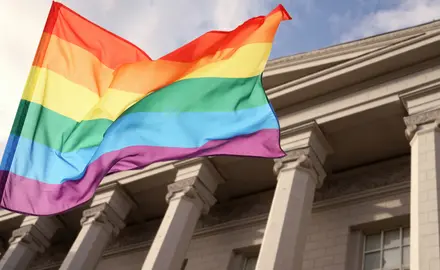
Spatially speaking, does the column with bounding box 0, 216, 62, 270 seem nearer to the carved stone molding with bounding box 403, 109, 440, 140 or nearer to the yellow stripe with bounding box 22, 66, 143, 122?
the yellow stripe with bounding box 22, 66, 143, 122

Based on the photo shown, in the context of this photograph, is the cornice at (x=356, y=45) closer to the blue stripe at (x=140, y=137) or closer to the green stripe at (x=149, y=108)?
the green stripe at (x=149, y=108)

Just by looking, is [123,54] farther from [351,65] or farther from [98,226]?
[98,226]

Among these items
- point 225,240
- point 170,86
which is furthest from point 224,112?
point 225,240

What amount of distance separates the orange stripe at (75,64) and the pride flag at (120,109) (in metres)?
0.02

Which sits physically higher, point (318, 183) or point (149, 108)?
point (318, 183)

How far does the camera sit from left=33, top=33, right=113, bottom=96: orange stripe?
549 inches

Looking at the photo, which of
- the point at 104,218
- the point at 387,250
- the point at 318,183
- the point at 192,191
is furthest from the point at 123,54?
the point at 387,250

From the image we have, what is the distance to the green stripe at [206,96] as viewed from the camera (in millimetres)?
11594

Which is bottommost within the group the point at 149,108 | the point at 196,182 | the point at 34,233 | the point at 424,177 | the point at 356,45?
the point at 424,177

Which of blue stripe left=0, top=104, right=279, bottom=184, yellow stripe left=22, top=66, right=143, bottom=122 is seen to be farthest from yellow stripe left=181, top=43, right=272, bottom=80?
yellow stripe left=22, top=66, right=143, bottom=122

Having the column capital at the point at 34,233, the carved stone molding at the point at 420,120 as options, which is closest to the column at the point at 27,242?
the column capital at the point at 34,233

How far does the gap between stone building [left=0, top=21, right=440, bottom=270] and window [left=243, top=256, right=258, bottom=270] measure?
67 mm

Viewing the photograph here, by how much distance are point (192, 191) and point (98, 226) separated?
3702mm

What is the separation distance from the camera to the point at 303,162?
14.4 metres
